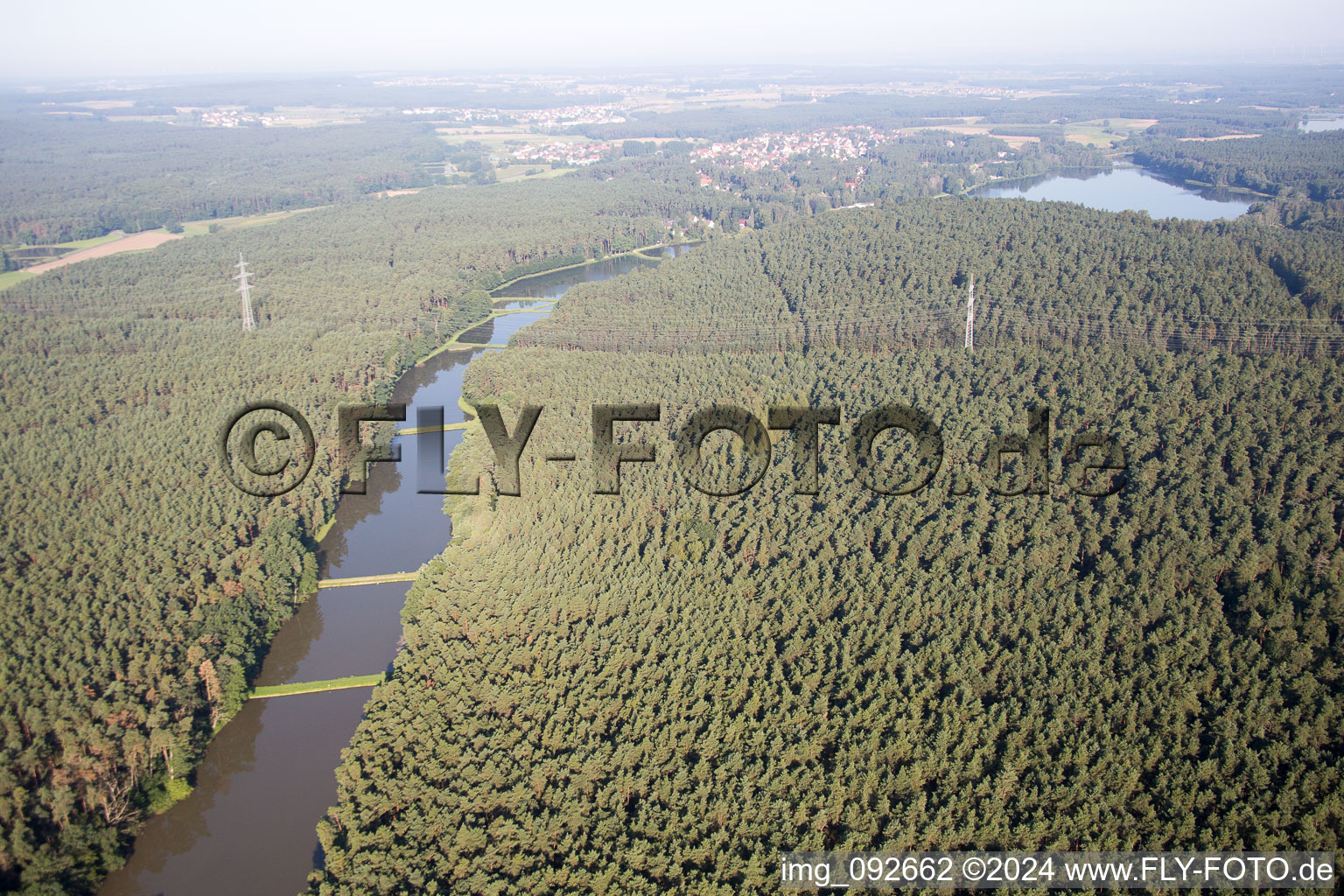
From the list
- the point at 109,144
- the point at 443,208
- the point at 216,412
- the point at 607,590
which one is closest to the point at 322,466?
the point at 216,412

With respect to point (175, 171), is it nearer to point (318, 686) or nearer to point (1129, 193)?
point (318, 686)

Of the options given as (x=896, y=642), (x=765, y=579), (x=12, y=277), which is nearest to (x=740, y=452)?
(x=765, y=579)

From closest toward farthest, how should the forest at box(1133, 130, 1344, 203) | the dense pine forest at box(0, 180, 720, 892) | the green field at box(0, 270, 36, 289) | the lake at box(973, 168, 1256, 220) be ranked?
1. the dense pine forest at box(0, 180, 720, 892)
2. the green field at box(0, 270, 36, 289)
3. the forest at box(1133, 130, 1344, 203)
4. the lake at box(973, 168, 1256, 220)

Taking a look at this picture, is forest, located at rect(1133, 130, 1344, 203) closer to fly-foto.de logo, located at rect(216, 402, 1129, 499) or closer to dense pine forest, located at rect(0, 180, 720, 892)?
fly-foto.de logo, located at rect(216, 402, 1129, 499)

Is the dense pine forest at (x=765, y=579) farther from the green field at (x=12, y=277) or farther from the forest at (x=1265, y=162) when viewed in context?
the forest at (x=1265, y=162)

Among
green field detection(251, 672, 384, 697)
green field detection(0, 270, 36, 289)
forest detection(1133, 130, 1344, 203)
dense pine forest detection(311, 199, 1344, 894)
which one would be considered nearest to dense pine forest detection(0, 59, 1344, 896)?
dense pine forest detection(311, 199, 1344, 894)

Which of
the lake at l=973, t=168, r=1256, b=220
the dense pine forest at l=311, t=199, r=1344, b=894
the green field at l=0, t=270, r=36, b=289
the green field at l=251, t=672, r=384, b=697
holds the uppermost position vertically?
the lake at l=973, t=168, r=1256, b=220
